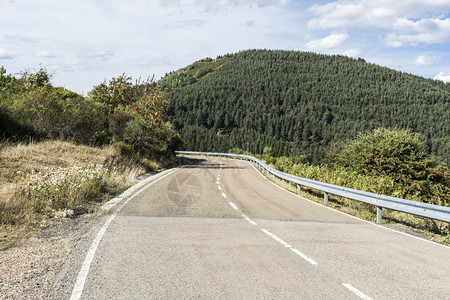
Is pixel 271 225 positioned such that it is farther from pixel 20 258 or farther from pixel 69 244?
pixel 20 258

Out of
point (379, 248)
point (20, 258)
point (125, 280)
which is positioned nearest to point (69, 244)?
point (20, 258)

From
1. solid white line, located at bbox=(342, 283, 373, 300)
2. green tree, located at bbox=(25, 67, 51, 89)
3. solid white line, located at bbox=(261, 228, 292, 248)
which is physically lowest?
solid white line, located at bbox=(261, 228, 292, 248)

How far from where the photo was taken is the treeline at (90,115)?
1830 centimetres

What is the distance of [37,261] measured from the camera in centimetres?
491

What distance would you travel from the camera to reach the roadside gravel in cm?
391

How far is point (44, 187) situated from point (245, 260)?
252 inches

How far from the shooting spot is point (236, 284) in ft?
13.9

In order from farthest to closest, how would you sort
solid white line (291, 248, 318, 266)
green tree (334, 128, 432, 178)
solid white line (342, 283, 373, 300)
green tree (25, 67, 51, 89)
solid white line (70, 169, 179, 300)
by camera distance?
1. green tree (25, 67, 51, 89)
2. green tree (334, 128, 432, 178)
3. solid white line (291, 248, 318, 266)
4. solid white line (342, 283, 373, 300)
5. solid white line (70, 169, 179, 300)

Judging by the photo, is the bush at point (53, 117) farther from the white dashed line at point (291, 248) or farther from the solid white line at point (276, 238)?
the white dashed line at point (291, 248)

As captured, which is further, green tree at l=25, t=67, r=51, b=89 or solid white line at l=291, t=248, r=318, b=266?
green tree at l=25, t=67, r=51, b=89

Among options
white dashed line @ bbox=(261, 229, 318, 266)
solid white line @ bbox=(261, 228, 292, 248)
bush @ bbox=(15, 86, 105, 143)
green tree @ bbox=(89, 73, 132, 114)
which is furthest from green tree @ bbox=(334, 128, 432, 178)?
green tree @ bbox=(89, 73, 132, 114)

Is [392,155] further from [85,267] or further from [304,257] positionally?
[85,267]

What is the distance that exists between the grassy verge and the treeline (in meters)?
2.40

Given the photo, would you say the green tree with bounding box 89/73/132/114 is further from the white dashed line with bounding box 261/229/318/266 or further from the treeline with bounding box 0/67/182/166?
the white dashed line with bounding box 261/229/318/266
